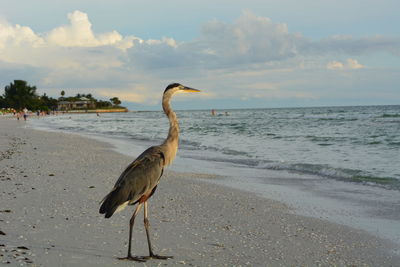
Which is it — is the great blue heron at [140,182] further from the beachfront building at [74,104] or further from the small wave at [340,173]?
the beachfront building at [74,104]

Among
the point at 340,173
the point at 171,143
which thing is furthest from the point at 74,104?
the point at 171,143

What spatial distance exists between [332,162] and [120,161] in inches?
304

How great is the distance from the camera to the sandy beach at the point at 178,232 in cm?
512

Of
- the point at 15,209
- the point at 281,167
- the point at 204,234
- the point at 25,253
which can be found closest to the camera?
the point at 25,253

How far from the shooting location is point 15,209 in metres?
6.89

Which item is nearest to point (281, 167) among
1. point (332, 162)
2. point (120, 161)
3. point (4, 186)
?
point (332, 162)

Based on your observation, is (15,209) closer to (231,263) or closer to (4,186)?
(4,186)

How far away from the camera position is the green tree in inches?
5344

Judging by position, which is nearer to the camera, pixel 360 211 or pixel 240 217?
pixel 240 217

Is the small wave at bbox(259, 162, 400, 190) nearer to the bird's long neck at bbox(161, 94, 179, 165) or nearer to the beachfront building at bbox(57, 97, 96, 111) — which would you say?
the bird's long neck at bbox(161, 94, 179, 165)

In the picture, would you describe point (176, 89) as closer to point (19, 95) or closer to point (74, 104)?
point (19, 95)

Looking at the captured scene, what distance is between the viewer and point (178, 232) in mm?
6227

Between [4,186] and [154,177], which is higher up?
[154,177]

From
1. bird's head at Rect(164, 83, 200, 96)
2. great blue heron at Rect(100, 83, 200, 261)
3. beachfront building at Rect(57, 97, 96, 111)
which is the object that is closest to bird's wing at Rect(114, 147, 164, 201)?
great blue heron at Rect(100, 83, 200, 261)
